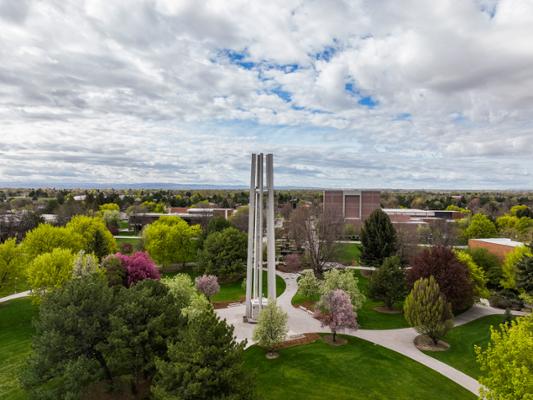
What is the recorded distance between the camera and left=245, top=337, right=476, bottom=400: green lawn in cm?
1930

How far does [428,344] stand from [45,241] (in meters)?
39.7

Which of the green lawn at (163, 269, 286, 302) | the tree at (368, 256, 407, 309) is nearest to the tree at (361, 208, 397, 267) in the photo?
the tree at (368, 256, 407, 309)

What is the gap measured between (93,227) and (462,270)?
43410 mm

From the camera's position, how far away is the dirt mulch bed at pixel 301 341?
2518 centimetres

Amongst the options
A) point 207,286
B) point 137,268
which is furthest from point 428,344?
point 137,268

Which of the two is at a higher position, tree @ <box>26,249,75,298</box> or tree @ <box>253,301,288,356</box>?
tree @ <box>26,249,75,298</box>

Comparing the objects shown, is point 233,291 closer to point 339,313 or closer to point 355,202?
point 339,313

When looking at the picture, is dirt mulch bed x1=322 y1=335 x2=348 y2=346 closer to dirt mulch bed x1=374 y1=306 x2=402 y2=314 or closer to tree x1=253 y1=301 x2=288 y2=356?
tree x1=253 y1=301 x2=288 y2=356

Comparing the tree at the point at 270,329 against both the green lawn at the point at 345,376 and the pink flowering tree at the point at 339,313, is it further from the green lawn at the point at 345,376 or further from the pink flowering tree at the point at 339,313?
the pink flowering tree at the point at 339,313

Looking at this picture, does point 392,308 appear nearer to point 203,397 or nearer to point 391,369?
point 391,369

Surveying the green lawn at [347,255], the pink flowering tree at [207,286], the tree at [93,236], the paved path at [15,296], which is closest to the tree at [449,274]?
the green lawn at [347,255]

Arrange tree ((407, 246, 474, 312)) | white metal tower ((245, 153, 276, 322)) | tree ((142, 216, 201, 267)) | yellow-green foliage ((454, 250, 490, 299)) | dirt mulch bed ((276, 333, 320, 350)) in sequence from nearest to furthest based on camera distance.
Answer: dirt mulch bed ((276, 333, 320, 350)) → white metal tower ((245, 153, 276, 322)) → tree ((407, 246, 474, 312)) → yellow-green foliage ((454, 250, 490, 299)) → tree ((142, 216, 201, 267))

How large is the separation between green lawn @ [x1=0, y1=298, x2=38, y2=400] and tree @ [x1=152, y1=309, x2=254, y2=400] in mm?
9626

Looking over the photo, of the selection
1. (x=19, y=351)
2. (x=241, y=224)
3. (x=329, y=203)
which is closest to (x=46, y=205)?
(x=241, y=224)
